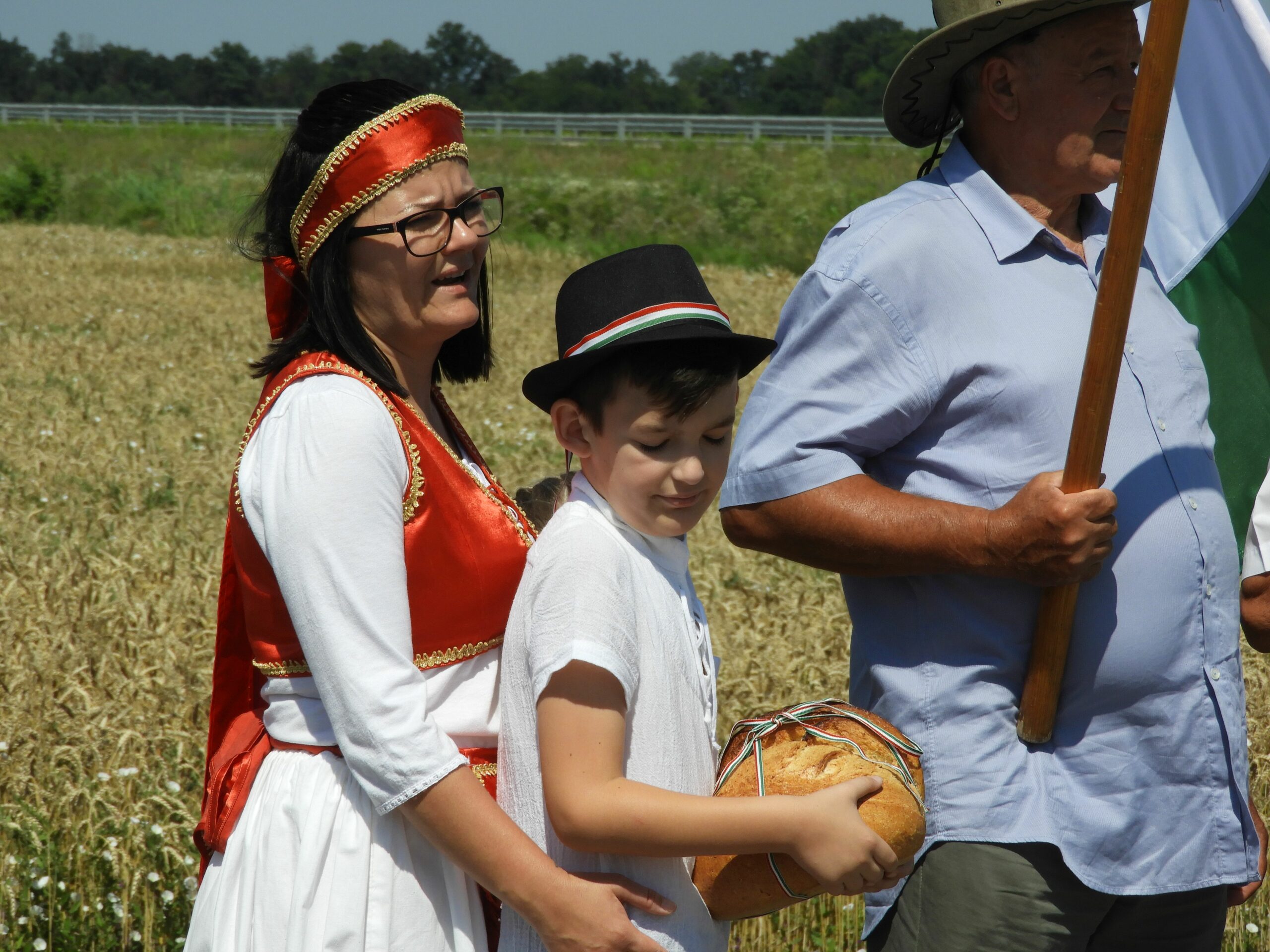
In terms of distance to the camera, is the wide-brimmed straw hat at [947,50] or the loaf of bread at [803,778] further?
the wide-brimmed straw hat at [947,50]

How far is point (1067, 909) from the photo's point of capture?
6.97 ft

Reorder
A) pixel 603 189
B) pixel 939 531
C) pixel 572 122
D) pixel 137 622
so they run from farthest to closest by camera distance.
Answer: pixel 572 122 < pixel 603 189 < pixel 137 622 < pixel 939 531

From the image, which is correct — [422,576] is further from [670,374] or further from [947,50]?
[947,50]

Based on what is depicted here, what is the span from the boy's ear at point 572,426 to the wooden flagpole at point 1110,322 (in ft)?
2.35

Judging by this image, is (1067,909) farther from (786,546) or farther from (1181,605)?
(786,546)

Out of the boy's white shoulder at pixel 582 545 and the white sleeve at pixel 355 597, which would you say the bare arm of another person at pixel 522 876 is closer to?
the white sleeve at pixel 355 597

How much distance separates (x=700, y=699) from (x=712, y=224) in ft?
80.3

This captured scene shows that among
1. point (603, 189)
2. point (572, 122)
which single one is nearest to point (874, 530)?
point (603, 189)

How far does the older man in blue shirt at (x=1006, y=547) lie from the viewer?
2109 mm

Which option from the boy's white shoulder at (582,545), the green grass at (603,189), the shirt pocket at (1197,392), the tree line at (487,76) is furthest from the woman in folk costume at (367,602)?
the tree line at (487,76)

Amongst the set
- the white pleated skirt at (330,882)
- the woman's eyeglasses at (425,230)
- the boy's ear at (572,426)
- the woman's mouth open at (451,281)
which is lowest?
the white pleated skirt at (330,882)

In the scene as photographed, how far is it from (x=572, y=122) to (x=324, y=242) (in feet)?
156

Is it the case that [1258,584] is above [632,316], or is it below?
below

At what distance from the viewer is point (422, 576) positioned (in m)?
1.90
